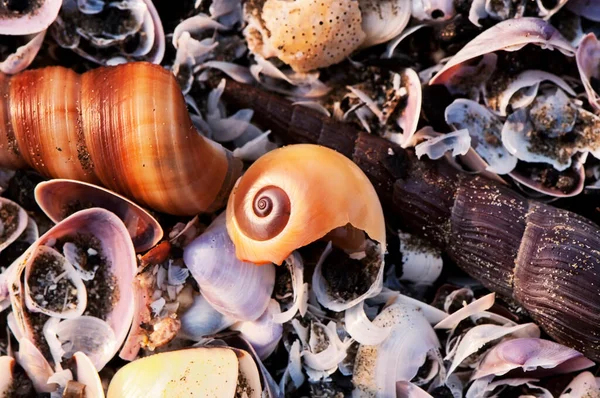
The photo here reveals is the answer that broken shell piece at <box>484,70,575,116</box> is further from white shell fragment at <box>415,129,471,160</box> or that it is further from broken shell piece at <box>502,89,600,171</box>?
white shell fragment at <box>415,129,471,160</box>

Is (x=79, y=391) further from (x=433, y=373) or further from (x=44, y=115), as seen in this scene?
(x=433, y=373)

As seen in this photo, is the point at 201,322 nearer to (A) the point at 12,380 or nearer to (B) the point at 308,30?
(A) the point at 12,380

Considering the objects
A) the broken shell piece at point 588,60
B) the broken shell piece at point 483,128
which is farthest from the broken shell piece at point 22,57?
the broken shell piece at point 588,60

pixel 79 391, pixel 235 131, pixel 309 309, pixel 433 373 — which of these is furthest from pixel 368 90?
pixel 79 391

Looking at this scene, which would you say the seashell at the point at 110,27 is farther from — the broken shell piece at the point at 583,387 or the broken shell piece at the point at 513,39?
the broken shell piece at the point at 583,387

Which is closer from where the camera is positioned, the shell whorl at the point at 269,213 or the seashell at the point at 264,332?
the shell whorl at the point at 269,213
